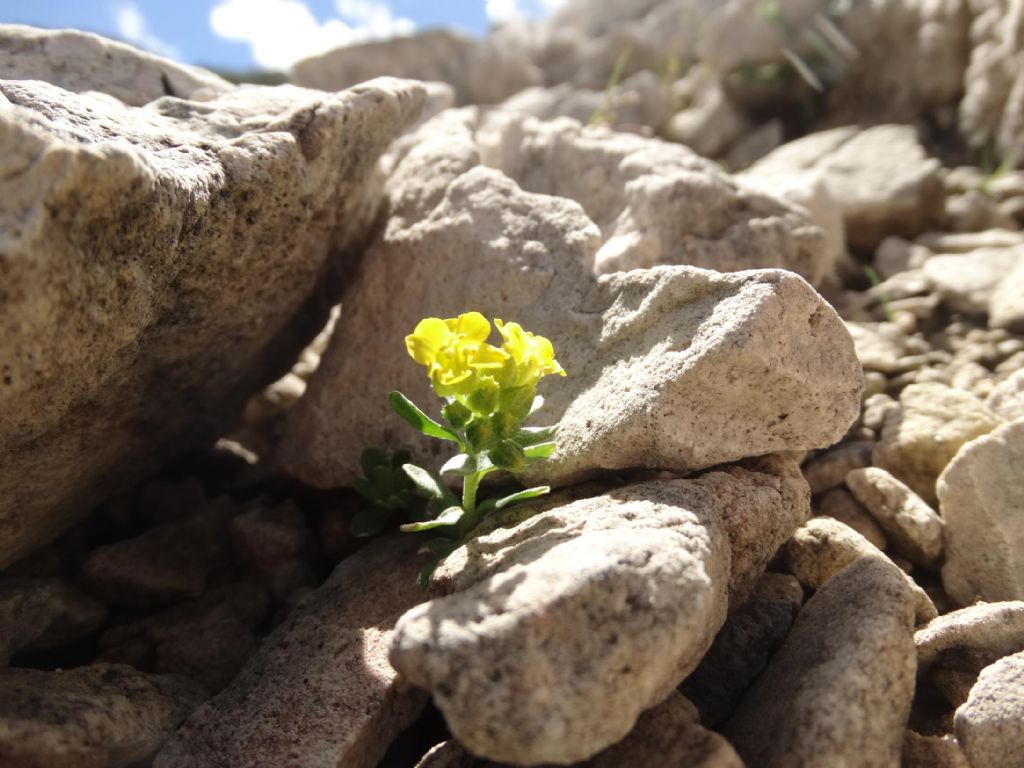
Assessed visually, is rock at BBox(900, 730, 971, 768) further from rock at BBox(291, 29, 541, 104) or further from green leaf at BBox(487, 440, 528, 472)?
rock at BBox(291, 29, 541, 104)

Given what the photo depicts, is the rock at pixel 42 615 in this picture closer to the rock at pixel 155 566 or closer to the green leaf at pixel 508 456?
the rock at pixel 155 566

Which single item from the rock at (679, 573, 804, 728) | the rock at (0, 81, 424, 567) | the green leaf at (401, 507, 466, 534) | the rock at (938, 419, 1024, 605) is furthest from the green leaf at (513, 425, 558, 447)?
the rock at (938, 419, 1024, 605)

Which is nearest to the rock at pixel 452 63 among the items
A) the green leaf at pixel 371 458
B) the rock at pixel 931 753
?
the green leaf at pixel 371 458

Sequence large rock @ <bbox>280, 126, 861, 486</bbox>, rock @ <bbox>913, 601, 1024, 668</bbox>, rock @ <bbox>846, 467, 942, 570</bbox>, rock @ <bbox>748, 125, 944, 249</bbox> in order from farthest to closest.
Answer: rock @ <bbox>748, 125, 944, 249</bbox> < rock @ <bbox>846, 467, 942, 570</bbox> < large rock @ <bbox>280, 126, 861, 486</bbox> < rock @ <bbox>913, 601, 1024, 668</bbox>

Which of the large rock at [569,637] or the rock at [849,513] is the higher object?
the large rock at [569,637]

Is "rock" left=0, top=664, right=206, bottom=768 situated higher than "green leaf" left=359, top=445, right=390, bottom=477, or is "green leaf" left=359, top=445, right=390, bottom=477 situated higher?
"green leaf" left=359, top=445, right=390, bottom=477

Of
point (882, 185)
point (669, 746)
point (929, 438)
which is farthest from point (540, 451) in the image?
point (882, 185)

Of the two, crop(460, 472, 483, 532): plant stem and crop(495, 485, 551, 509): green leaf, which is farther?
crop(460, 472, 483, 532): plant stem
